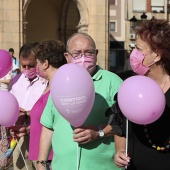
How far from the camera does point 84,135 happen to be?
4699mm

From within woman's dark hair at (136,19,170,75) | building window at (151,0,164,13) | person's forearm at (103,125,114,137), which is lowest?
person's forearm at (103,125,114,137)

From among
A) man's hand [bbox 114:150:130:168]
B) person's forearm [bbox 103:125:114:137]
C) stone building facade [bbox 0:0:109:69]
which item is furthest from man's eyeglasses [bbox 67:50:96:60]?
stone building facade [bbox 0:0:109:69]

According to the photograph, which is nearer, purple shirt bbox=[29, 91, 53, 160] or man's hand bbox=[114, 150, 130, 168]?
man's hand bbox=[114, 150, 130, 168]

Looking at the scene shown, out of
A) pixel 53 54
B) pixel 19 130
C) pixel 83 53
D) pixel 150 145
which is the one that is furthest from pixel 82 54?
pixel 19 130

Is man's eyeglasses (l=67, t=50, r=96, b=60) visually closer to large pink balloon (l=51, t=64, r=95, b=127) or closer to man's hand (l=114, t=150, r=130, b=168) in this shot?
large pink balloon (l=51, t=64, r=95, b=127)

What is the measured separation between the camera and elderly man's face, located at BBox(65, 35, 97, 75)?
4938mm

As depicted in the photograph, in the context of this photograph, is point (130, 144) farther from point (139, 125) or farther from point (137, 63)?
point (137, 63)

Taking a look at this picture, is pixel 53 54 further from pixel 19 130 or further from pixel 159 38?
pixel 159 38

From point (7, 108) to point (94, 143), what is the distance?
4.93 feet

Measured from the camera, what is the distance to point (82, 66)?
4.87 m

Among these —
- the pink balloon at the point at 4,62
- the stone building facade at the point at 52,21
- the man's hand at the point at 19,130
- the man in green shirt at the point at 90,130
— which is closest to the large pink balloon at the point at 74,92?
the man in green shirt at the point at 90,130

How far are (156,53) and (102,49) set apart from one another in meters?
17.2

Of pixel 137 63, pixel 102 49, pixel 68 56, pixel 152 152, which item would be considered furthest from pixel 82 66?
pixel 102 49

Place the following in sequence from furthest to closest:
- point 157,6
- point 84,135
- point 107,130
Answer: point 157,6 < point 107,130 < point 84,135
